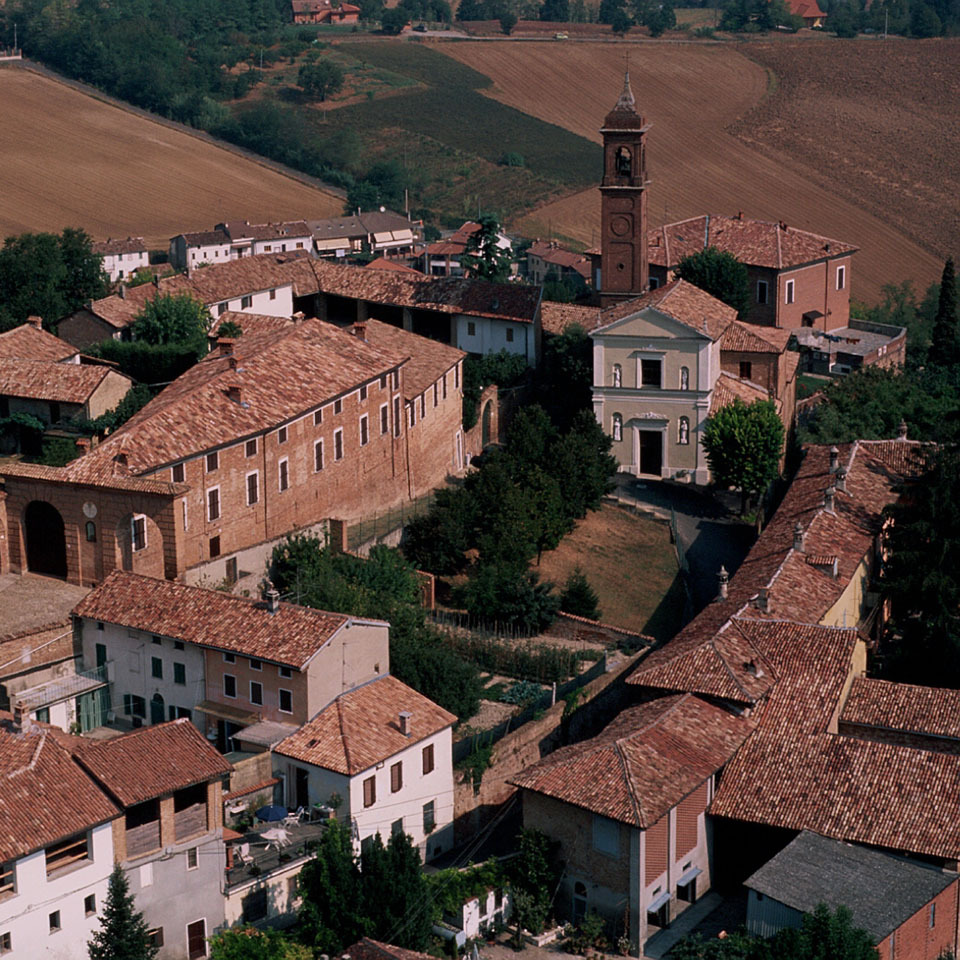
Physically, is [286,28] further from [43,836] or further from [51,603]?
[43,836]

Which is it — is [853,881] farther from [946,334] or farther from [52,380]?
[946,334]

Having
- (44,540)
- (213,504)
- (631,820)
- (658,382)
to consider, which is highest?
(213,504)

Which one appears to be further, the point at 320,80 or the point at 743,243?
the point at 320,80

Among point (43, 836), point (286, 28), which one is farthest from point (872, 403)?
point (286, 28)

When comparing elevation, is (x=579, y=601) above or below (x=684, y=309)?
below

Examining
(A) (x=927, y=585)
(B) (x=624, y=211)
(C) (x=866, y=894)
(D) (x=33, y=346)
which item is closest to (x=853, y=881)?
(C) (x=866, y=894)

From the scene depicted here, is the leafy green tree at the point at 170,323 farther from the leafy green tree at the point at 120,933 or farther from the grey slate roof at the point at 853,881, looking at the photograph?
the grey slate roof at the point at 853,881

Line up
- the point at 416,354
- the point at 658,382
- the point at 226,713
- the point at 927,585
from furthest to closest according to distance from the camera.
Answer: the point at 658,382
the point at 416,354
the point at 927,585
the point at 226,713

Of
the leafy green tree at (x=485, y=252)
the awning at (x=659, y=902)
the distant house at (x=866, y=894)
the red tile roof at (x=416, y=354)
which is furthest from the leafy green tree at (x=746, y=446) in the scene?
the awning at (x=659, y=902)
